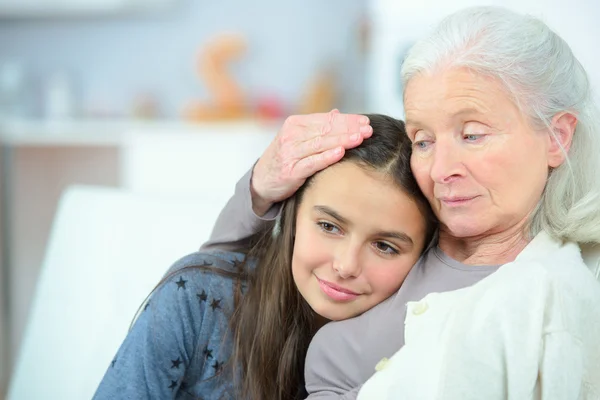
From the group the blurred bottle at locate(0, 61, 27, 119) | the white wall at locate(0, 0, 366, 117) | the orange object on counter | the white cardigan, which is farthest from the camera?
the white wall at locate(0, 0, 366, 117)

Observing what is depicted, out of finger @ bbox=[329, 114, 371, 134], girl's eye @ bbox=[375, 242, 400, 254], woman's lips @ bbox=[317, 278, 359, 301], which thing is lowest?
woman's lips @ bbox=[317, 278, 359, 301]

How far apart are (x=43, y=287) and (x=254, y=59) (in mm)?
2433

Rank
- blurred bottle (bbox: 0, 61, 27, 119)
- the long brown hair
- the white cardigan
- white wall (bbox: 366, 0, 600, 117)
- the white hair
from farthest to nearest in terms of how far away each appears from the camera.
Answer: blurred bottle (bbox: 0, 61, 27, 119)
white wall (bbox: 366, 0, 600, 117)
the long brown hair
the white hair
the white cardigan

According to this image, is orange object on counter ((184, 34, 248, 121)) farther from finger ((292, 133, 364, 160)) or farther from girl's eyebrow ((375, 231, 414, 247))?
girl's eyebrow ((375, 231, 414, 247))

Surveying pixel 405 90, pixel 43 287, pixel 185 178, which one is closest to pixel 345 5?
pixel 185 178

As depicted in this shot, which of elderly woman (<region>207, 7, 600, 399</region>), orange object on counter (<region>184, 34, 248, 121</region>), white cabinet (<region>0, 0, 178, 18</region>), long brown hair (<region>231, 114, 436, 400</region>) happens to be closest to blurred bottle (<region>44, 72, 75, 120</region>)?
white cabinet (<region>0, 0, 178, 18</region>)

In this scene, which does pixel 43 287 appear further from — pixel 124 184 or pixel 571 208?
pixel 124 184

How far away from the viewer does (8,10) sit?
3.86 metres

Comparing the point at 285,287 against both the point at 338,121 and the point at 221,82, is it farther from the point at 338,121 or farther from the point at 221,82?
the point at 221,82

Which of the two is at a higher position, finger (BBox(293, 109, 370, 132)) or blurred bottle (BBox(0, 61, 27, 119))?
finger (BBox(293, 109, 370, 132))

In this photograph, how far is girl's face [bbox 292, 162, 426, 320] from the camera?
1.11 meters

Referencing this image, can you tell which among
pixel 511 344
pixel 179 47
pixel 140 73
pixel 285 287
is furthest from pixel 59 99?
pixel 511 344

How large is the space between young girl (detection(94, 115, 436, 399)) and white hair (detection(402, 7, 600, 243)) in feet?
0.53

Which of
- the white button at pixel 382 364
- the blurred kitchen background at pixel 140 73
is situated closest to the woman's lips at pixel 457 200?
the white button at pixel 382 364
